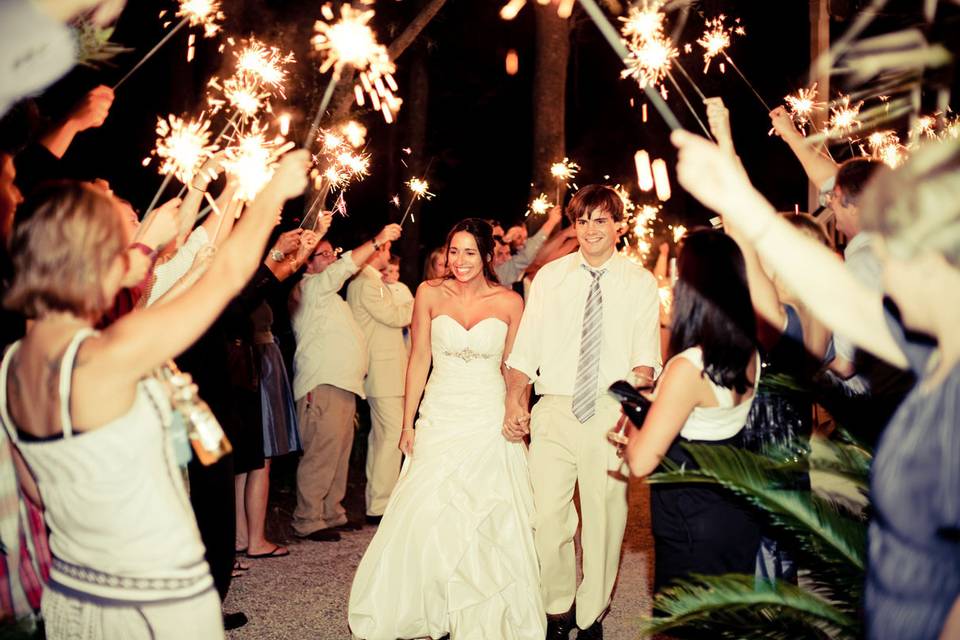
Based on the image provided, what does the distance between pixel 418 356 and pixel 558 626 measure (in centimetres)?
196

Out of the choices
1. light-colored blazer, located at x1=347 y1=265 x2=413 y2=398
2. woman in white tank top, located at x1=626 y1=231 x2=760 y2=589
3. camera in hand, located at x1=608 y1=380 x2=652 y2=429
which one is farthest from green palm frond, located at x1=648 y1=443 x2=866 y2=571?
light-colored blazer, located at x1=347 y1=265 x2=413 y2=398

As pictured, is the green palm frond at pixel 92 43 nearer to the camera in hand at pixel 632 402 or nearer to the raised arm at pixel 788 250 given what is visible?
the raised arm at pixel 788 250

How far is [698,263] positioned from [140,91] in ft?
42.7

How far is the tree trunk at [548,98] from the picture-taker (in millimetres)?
12523

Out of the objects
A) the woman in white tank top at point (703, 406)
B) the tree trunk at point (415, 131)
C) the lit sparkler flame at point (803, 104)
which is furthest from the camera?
the tree trunk at point (415, 131)

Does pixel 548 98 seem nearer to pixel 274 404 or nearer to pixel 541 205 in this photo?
pixel 541 205

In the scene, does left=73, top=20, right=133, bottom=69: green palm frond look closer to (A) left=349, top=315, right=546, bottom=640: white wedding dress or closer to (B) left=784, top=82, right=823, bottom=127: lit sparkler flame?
(A) left=349, top=315, right=546, bottom=640: white wedding dress

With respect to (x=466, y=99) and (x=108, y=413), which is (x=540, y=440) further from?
(x=466, y=99)

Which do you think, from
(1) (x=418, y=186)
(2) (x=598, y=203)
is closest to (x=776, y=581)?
(2) (x=598, y=203)

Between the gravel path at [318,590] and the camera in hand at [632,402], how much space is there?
2.28 m

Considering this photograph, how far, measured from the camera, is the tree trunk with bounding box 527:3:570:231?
12.5 meters

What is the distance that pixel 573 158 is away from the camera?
25875mm

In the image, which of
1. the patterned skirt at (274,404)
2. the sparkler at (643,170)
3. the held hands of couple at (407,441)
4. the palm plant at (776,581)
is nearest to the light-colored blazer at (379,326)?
the patterned skirt at (274,404)

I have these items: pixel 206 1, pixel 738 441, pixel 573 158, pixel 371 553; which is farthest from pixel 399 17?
pixel 738 441
